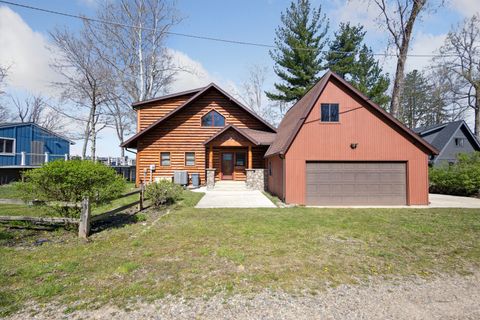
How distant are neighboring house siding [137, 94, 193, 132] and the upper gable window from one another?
2950 mm

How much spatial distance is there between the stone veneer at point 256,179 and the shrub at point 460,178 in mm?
11821

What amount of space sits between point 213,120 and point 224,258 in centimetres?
1580

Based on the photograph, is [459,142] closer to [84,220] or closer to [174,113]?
[174,113]

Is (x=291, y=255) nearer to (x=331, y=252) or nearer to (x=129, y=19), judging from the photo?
(x=331, y=252)

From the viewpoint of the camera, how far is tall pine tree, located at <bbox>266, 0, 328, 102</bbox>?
94.2 feet

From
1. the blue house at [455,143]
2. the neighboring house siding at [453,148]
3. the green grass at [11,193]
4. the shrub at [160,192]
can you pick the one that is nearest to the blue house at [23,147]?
the green grass at [11,193]

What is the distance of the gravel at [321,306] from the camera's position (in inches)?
124

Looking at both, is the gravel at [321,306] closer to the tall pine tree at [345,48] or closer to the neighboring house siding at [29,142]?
the neighboring house siding at [29,142]

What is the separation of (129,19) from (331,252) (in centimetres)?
2728

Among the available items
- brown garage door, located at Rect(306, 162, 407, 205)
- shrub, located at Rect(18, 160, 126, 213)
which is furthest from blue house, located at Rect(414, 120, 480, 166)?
shrub, located at Rect(18, 160, 126, 213)

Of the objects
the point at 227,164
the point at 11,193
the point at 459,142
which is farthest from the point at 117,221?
the point at 459,142

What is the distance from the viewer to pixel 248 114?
20.2m

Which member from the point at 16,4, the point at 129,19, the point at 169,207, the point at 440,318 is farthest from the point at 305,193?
the point at 129,19

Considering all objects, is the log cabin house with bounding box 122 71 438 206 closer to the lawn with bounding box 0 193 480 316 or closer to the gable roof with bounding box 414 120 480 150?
the lawn with bounding box 0 193 480 316
